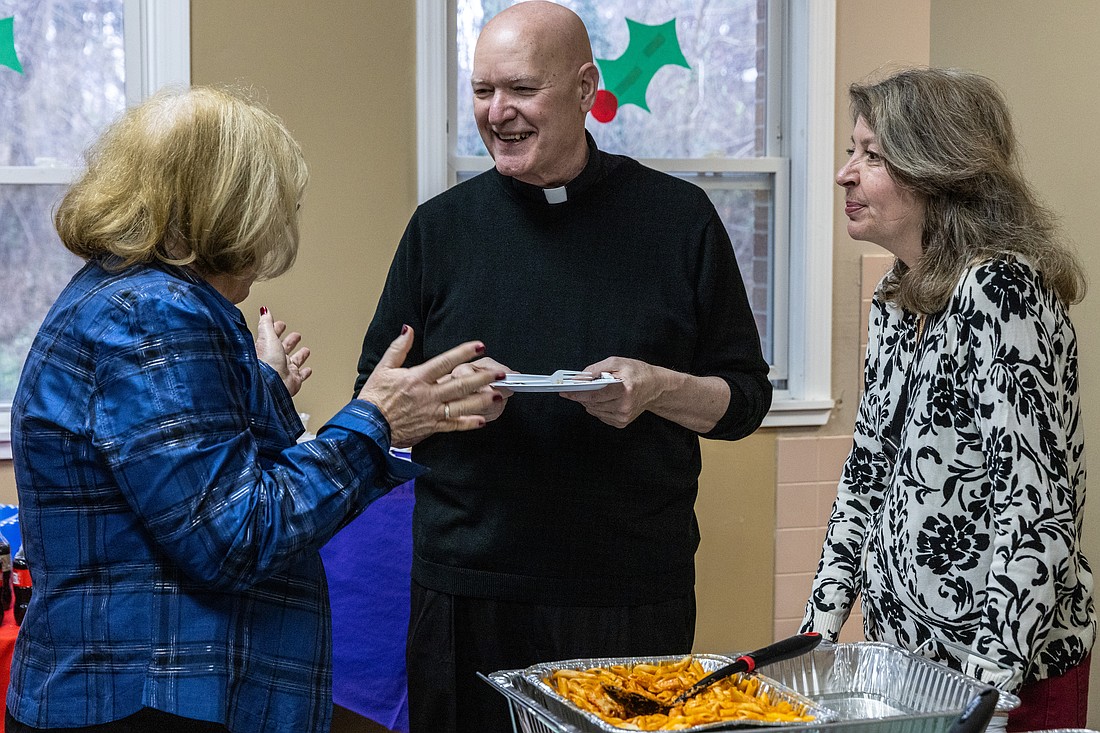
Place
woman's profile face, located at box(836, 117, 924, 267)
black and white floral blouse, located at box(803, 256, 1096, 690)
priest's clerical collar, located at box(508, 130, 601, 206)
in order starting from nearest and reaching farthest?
black and white floral blouse, located at box(803, 256, 1096, 690) < woman's profile face, located at box(836, 117, 924, 267) < priest's clerical collar, located at box(508, 130, 601, 206)


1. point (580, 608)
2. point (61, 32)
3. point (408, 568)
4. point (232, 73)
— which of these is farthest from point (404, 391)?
point (61, 32)

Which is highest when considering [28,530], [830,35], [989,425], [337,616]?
[830,35]

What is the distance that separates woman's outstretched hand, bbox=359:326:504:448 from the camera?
4.64 ft

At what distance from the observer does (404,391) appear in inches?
55.7

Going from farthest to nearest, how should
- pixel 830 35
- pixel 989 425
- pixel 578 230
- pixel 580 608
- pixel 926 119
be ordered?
pixel 830 35 < pixel 578 230 < pixel 580 608 < pixel 926 119 < pixel 989 425

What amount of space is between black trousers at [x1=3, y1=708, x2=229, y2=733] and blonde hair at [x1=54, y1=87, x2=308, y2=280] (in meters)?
0.54

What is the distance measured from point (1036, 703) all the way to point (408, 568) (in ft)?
5.22

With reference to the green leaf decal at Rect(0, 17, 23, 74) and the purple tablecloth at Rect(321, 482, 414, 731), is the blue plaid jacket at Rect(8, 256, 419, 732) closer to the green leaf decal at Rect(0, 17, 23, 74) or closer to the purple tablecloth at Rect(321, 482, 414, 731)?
the purple tablecloth at Rect(321, 482, 414, 731)

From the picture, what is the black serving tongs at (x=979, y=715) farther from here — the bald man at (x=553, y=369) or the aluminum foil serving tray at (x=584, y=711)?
the bald man at (x=553, y=369)

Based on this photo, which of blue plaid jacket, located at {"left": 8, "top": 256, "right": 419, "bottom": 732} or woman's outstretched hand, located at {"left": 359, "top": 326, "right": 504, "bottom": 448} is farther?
woman's outstretched hand, located at {"left": 359, "top": 326, "right": 504, "bottom": 448}

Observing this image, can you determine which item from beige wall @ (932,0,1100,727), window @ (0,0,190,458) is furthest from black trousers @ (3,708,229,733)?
beige wall @ (932,0,1100,727)

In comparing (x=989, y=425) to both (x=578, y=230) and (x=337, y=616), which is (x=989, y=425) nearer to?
(x=578, y=230)

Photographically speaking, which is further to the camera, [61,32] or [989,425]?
[61,32]

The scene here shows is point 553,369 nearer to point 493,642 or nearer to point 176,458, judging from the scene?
point 493,642
